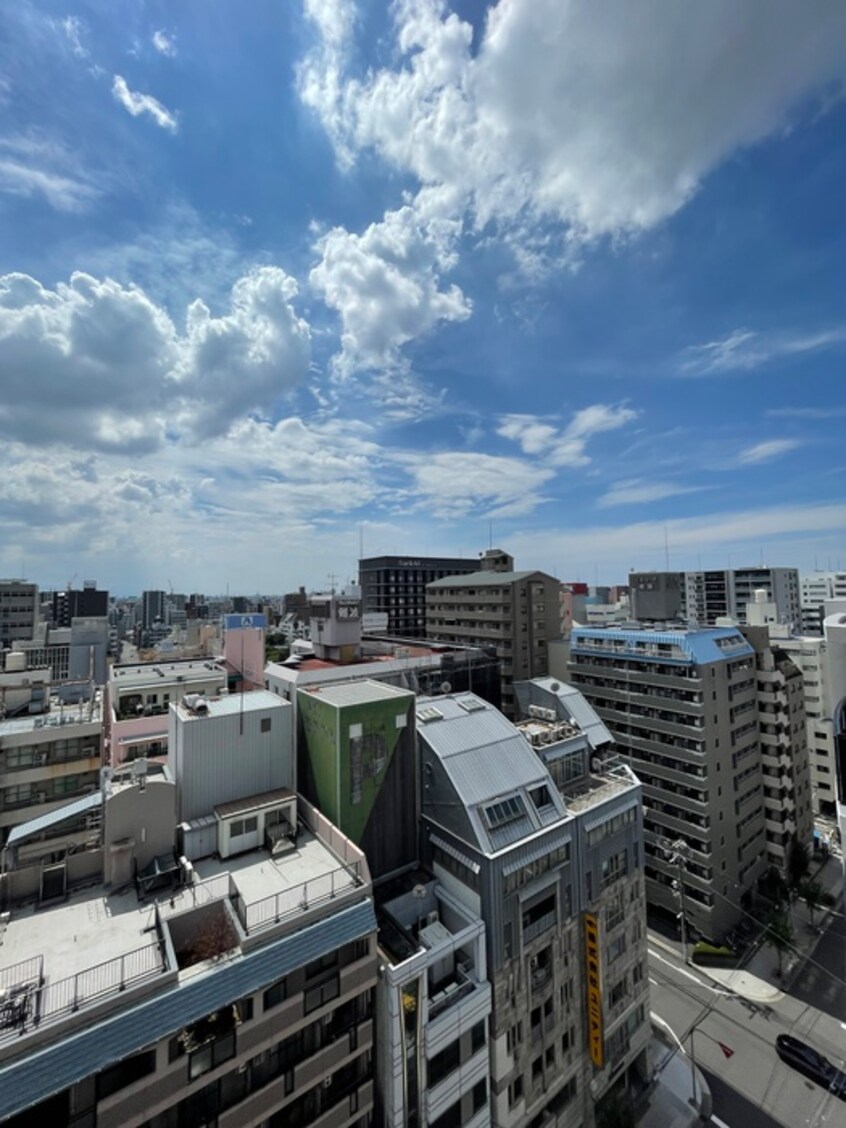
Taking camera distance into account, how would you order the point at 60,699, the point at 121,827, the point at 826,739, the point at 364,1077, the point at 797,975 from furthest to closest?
1. the point at 826,739
2. the point at 60,699
3. the point at 797,975
4. the point at 121,827
5. the point at 364,1077

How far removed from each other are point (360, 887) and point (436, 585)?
7007 cm

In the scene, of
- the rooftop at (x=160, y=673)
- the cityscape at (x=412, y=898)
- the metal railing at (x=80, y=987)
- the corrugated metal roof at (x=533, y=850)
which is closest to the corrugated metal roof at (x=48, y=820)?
the cityscape at (x=412, y=898)

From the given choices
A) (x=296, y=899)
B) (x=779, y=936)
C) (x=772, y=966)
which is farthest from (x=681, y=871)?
(x=296, y=899)

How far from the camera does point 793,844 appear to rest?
5416cm

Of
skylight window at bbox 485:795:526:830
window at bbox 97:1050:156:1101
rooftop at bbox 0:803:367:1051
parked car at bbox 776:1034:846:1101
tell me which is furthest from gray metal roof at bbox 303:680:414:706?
parked car at bbox 776:1034:846:1101

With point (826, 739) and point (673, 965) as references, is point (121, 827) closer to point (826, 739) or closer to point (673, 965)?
point (673, 965)

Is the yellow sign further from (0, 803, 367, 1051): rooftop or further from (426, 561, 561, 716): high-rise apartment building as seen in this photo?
(426, 561, 561, 716): high-rise apartment building

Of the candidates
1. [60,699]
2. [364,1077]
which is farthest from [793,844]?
[60,699]

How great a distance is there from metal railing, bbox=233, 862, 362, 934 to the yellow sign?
16.3 metres

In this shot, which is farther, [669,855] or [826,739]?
[826,739]

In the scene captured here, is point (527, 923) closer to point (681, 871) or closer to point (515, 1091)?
point (515, 1091)

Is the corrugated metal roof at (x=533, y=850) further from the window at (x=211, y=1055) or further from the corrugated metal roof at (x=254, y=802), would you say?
the window at (x=211, y=1055)

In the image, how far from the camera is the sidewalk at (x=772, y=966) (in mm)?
39688

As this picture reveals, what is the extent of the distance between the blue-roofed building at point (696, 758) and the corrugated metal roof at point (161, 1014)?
39115 millimetres
